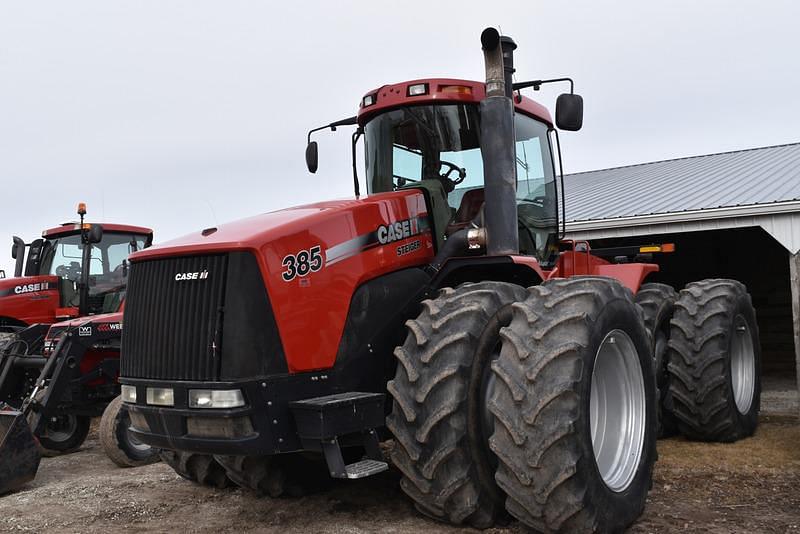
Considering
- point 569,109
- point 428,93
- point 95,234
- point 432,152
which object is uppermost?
point 428,93

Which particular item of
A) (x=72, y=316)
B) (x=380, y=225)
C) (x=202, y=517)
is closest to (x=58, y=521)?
(x=202, y=517)

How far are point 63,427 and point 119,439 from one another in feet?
5.28

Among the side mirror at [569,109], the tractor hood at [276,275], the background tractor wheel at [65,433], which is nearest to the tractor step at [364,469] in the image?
the tractor hood at [276,275]

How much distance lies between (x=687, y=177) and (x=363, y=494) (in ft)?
41.5

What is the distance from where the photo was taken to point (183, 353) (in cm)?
404

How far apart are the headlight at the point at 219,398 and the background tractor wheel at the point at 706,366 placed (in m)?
4.38

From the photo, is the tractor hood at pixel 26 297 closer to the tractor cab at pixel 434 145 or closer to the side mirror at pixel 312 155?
the side mirror at pixel 312 155

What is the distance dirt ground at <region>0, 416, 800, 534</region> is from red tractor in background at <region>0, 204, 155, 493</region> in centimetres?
40

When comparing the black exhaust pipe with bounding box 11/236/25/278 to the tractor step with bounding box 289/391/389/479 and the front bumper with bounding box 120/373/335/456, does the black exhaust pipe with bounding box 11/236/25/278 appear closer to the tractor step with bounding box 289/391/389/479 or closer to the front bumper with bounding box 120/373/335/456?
the front bumper with bounding box 120/373/335/456


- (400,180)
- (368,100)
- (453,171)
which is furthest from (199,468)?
(368,100)

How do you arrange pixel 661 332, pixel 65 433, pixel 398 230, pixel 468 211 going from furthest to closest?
1. pixel 65 433
2. pixel 661 332
3. pixel 468 211
4. pixel 398 230

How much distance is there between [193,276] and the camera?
4.08 metres

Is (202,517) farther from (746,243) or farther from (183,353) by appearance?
(746,243)

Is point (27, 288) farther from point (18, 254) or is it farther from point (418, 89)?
point (418, 89)
